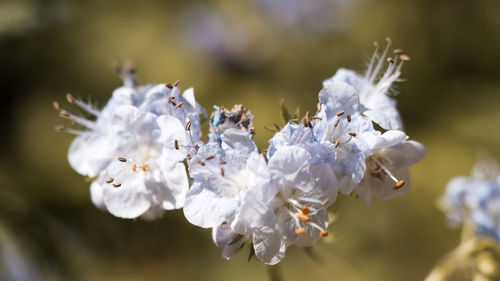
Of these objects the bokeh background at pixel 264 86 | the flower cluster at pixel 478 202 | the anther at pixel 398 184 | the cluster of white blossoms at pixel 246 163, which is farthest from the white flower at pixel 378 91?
the bokeh background at pixel 264 86

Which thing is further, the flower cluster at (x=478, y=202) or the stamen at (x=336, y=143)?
the flower cluster at (x=478, y=202)

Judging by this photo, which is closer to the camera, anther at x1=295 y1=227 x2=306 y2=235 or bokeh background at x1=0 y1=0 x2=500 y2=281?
anther at x1=295 y1=227 x2=306 y2=235

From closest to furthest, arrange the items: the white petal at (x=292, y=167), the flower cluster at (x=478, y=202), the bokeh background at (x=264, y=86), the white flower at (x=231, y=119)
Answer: the white petal at (x=292, y=167) < the white flower at (x=231, y=119) < the flower cluster at (x=478, y=202) < the bokeh background at (x=264, y=86)

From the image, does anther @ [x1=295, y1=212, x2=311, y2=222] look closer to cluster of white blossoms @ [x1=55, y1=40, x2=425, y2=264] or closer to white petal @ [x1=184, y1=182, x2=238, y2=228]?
cluster of white blossoms @ [x1=55, y1=40, x2=425, y2=264]

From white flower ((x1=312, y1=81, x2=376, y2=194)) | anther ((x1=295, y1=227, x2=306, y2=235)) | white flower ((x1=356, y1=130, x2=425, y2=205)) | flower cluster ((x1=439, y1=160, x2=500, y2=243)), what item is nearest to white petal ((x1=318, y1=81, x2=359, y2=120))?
white flower ((x1=312, y1=81, x2=376, y2=194))

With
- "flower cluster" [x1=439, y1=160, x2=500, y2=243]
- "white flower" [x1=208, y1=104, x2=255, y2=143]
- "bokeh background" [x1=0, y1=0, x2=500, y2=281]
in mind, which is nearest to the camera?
"white flower" [x1=208, y1=104, x2=255, y2=143]

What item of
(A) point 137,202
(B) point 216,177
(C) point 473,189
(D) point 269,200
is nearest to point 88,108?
(A) point 137,202

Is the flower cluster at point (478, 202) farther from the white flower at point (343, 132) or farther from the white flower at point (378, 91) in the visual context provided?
the white flower at point (343, 132)

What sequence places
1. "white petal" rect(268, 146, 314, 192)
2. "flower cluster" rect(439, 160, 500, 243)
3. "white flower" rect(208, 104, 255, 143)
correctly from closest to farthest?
"white petal" rect(268, 146, 314, 192), "white flower" rect(208, 104, 255, 143), "flower cluster" rect(439, 160, 500, 243)
